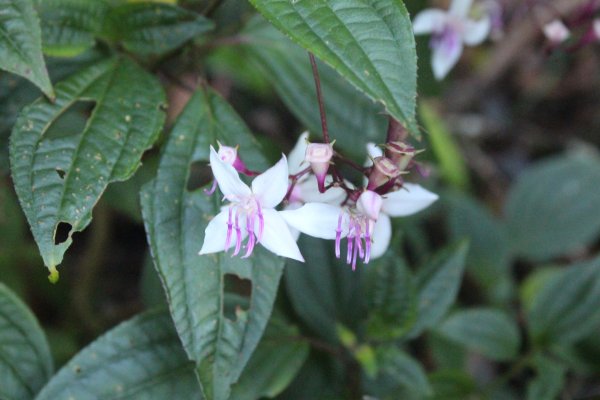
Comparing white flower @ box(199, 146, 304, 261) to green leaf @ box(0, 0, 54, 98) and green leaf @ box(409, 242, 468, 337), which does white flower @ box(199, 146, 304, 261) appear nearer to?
green leaf @ box(0, 0, 54, 98)

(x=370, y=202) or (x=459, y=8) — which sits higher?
(x=459, y=8)

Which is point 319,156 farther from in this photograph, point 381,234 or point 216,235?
point 381,234

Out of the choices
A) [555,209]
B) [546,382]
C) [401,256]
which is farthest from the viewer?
[555,209]

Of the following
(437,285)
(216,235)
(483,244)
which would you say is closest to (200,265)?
(216,235)

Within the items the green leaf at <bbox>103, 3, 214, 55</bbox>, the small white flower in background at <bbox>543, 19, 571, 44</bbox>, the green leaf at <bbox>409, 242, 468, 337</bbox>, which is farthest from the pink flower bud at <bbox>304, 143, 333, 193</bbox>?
the small white flower in background at <bbox>543, 19, 571, 44</bbox>

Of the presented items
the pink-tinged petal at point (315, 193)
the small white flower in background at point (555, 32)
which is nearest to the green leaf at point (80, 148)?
the pink-tinged petal at point (315, 193)

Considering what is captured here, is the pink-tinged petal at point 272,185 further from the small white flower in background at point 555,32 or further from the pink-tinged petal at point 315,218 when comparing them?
the small white flower in background at point 555,32

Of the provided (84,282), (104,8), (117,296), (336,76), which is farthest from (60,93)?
(117,296)
